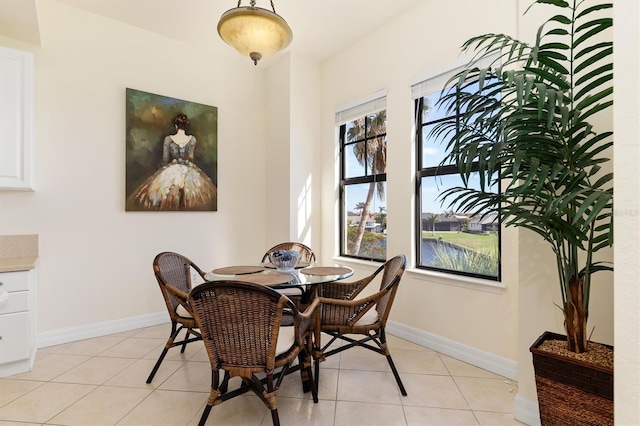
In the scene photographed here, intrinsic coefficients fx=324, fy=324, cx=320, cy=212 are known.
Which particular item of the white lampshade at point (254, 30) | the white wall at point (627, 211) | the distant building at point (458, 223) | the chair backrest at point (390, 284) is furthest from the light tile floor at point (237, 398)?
the white lampshade at point (254, 30)

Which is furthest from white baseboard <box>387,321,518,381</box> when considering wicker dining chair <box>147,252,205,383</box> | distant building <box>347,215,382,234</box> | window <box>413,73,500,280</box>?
wicker dining chair <box>147,252,205,383</box>

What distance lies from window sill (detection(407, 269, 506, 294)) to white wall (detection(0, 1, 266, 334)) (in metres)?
2.44

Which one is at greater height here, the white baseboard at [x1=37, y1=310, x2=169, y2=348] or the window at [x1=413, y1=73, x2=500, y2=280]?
the window at [x1=413, y1=73, x2=500, y2=280]

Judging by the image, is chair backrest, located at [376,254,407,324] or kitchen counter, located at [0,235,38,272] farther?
kitchen counter, located at [0,235,38,272]

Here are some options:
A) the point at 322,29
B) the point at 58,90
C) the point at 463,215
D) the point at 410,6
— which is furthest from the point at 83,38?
the point at 463,215

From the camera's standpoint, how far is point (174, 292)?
2135 millimetres

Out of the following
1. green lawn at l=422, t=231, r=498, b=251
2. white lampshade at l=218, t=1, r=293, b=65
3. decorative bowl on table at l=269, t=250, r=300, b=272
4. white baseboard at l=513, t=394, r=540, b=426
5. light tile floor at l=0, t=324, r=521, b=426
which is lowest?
light tile floor at l=0, t=324, r=521, b=426

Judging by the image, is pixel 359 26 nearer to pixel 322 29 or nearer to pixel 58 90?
pixel 322 29

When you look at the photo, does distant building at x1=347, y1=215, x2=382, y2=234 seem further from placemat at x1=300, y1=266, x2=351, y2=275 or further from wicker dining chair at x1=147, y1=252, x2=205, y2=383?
wicker dining chair at x1=147, y1=252, x2=205, y2=383

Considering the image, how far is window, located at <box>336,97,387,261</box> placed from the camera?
367 centimetres

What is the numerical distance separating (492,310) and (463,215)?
0.82m

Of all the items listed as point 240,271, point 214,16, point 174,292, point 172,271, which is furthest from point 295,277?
point 214,16

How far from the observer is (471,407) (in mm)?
2062

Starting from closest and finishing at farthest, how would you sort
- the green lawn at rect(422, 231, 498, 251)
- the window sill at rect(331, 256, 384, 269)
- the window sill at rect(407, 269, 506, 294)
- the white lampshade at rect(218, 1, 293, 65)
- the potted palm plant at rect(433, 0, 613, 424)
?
1. the potted palm plant at rect(433, 0, 613, 424)
2. the white lampshade at rect(218, 1, 293, 65)
3. the window sill at rect(407, 269, 506, 294)
4. the green lawn at rect(422, 231, 498, 251)
5. the window sill at rect(331, 256, 384, 269)
